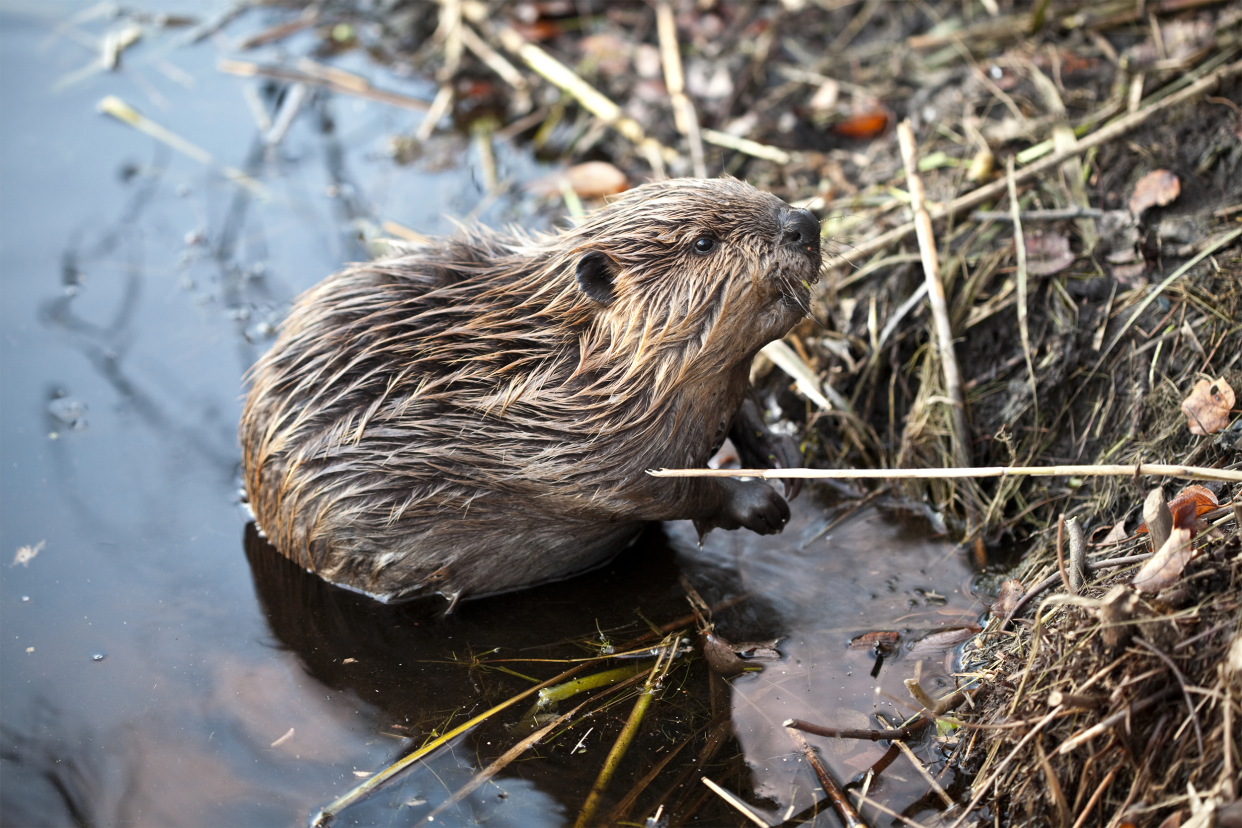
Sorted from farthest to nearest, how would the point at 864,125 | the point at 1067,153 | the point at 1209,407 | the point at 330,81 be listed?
the point at 330,81 < the point at 864,125 < the point at 1067,153 < the point at 1209,407

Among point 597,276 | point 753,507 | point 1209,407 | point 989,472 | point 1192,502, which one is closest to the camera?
point 1192,502

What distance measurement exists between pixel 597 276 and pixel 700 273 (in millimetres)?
315

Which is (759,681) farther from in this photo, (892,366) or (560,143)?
(560,143)

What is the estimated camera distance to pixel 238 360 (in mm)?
4207

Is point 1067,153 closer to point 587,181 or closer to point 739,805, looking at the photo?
point 587,181

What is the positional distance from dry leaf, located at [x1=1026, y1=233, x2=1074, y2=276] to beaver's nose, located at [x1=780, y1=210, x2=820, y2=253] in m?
1.19

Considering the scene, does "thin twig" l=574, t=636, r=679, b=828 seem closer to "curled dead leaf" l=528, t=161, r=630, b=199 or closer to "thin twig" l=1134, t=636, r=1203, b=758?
"thin twig" l=1134, t=636, r=1203, b=758

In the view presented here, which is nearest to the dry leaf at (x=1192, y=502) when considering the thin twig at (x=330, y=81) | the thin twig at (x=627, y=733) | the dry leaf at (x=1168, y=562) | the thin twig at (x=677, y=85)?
the dry leaf at (x=1168, y=562)

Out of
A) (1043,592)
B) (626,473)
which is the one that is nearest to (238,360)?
(626,473)

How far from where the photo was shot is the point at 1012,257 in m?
3.71

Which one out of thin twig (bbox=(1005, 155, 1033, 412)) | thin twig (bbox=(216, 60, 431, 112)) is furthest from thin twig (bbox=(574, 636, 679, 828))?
thin twig (bbox=(216, 60, 431, 112))

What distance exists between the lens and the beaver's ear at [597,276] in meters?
2.91

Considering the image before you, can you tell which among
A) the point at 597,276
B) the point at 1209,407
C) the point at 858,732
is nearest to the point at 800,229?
the point at 597,276

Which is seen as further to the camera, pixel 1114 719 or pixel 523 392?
pixel 523 392
